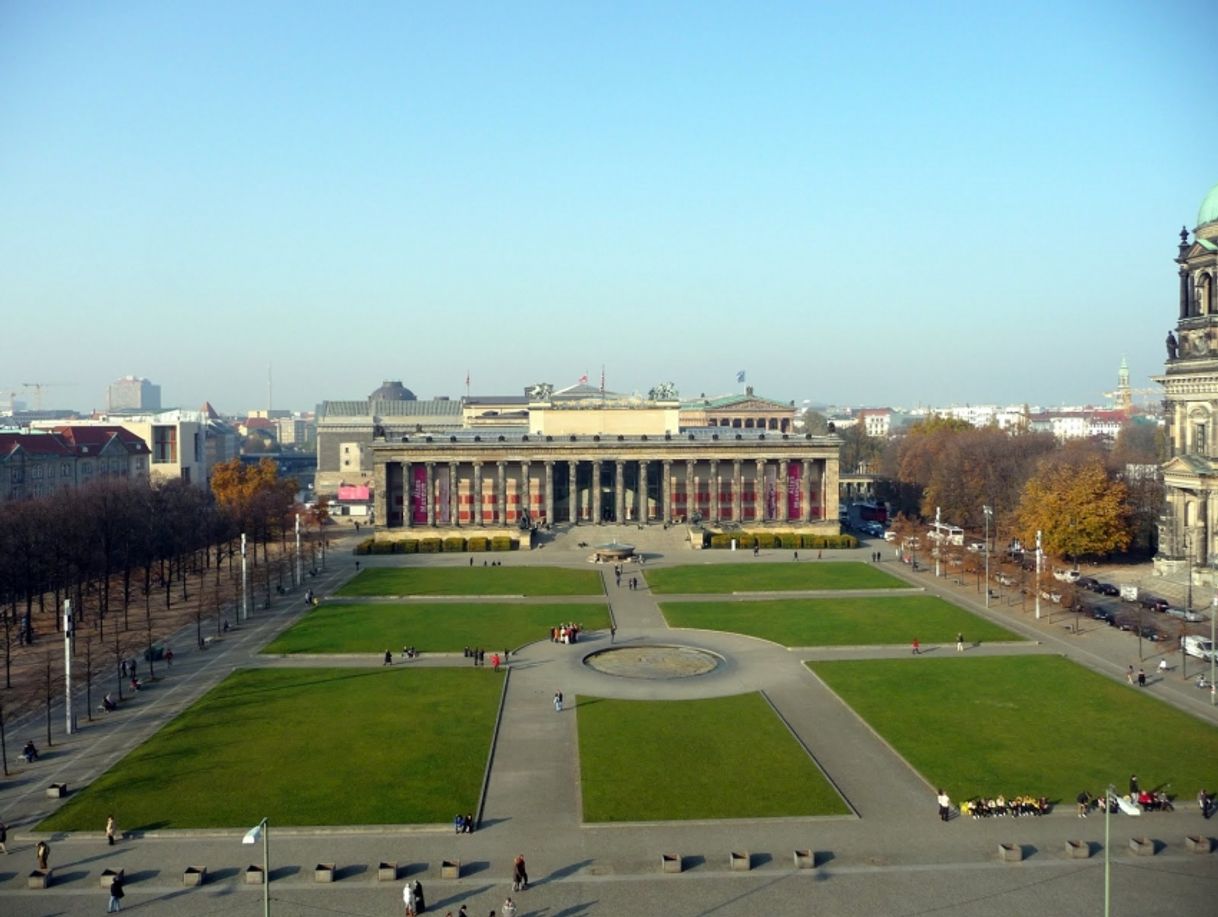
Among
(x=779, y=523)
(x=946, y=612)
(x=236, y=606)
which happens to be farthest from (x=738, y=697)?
(x=779, y=523)

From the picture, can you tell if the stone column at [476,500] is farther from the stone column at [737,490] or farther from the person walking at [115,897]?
the person walking at [115,897]

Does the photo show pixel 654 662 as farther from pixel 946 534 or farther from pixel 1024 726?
pixel 946 534

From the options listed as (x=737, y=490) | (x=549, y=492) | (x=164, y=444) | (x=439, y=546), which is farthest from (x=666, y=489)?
(x=164, y=444)

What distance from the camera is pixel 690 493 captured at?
140 metres

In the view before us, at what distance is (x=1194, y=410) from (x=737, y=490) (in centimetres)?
5842

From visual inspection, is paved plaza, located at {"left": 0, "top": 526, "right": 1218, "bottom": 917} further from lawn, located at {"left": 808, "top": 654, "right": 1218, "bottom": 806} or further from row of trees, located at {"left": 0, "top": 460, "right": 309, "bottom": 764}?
row of trees, located at {"left": 0, "top": 460, "right": 309, "bottom": 764}

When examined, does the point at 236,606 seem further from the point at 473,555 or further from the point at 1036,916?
the point at 1036,916

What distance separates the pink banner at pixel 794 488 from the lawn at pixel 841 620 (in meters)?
47.6

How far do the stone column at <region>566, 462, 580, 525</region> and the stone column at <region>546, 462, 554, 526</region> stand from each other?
2.54 metres

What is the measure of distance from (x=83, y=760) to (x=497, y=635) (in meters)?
32.9

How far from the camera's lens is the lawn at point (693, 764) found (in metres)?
42.8

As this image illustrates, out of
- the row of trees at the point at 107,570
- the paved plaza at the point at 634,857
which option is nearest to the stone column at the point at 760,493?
the row of trees at the point at 107,570

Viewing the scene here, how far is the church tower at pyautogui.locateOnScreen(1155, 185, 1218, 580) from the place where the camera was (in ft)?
312

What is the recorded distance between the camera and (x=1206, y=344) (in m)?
97.1
